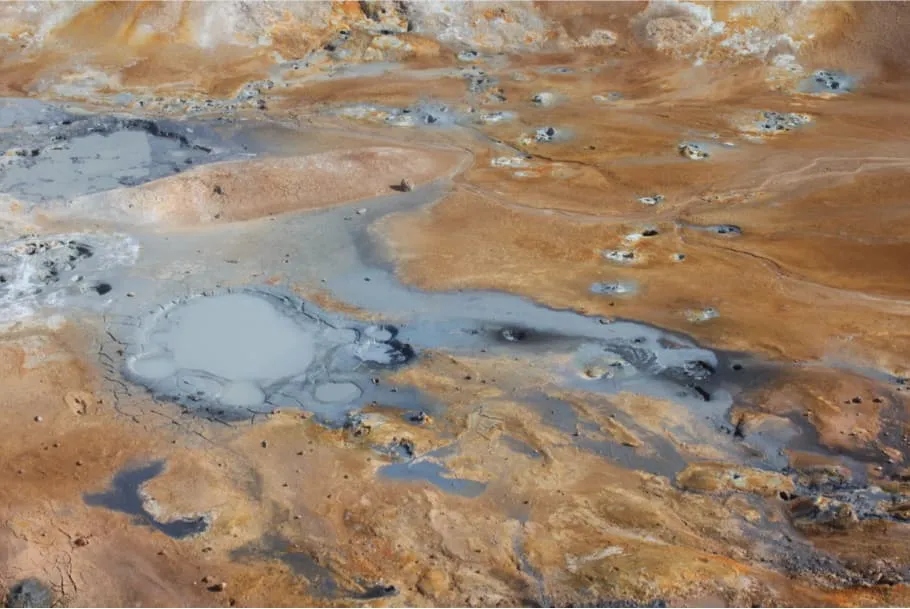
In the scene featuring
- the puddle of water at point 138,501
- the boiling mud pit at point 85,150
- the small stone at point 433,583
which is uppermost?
the boiling mud pit at point 85,150

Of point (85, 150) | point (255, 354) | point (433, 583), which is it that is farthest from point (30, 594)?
point (85, 150)

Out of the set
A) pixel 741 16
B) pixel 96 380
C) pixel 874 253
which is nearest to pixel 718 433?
pixel 874 253

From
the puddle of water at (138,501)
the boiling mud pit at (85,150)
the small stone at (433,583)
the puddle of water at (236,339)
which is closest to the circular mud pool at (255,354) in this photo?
the puddle of water at (236,339)

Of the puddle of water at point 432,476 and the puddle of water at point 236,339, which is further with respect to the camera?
the puddle of water at point 236,339

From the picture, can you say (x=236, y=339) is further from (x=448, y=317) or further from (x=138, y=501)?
(x=448, y=317)

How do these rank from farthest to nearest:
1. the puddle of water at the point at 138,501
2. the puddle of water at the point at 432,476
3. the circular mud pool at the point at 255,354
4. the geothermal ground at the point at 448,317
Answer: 1. the circular mud pool at the point at 255,354
2. the puddle of water at the point at 432,476
3. the puddle of water at the point at 138,501
4. the geothermal ground at the point at 448,317

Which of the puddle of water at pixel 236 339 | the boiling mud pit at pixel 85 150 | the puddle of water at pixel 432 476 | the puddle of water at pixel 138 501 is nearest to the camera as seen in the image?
the puddle of water at pixel 138 501

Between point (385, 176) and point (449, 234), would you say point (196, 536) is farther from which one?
point (385, 176)

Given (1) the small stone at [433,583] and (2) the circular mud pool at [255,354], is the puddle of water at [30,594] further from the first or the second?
(1) the small stone at [433,583]
